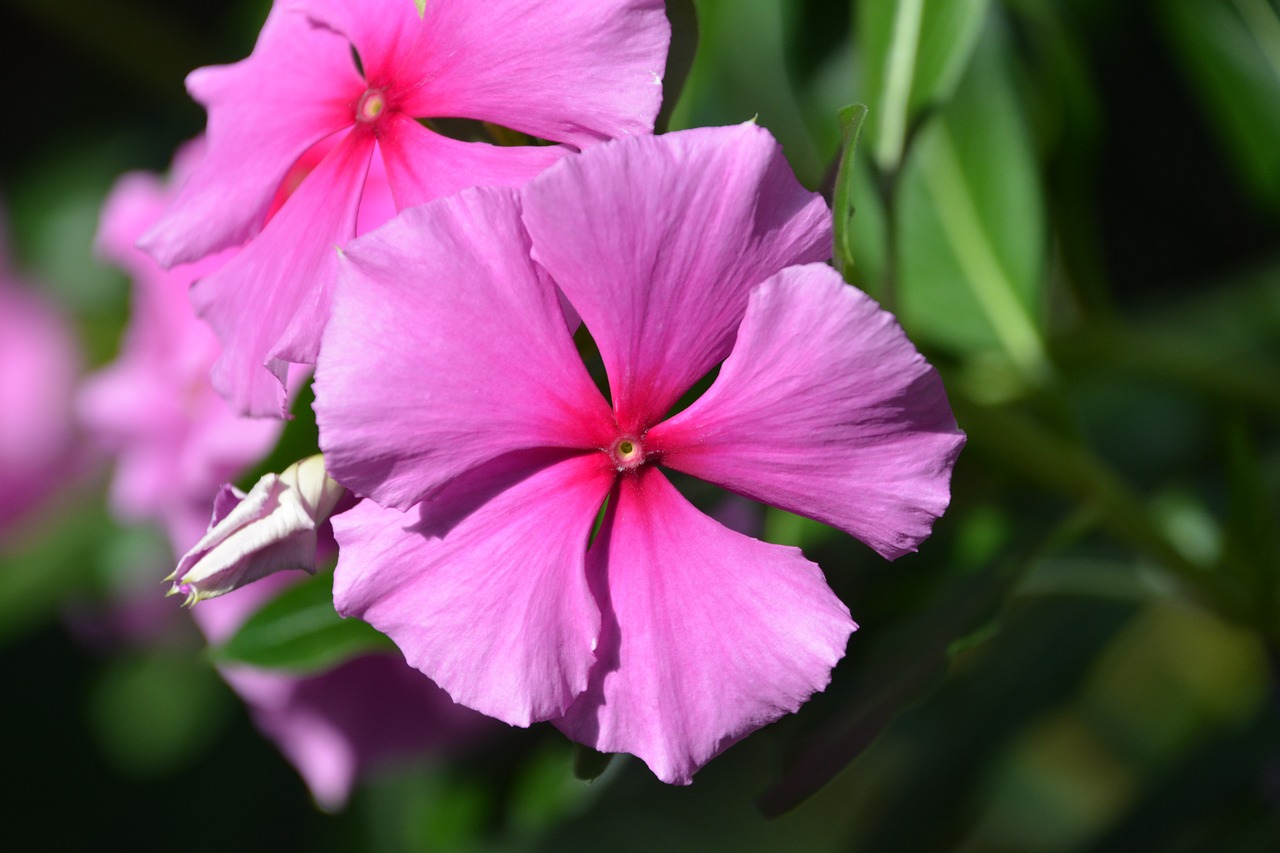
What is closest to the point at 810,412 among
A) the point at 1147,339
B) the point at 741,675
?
the point at 741,675

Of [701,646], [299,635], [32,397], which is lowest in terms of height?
[32,397]

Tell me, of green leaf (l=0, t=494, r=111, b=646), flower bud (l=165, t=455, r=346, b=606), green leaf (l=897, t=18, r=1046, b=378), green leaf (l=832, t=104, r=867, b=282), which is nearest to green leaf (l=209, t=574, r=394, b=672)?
flower bud (l=165, t=455, r=346, b=606)

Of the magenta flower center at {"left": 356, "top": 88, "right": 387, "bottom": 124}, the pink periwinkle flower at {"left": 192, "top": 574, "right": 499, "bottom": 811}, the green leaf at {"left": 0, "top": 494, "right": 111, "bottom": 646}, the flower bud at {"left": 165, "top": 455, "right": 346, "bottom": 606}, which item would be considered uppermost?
the magenta flower center at {"left": 356, "top": 88, "right": 387, "bottom": 124}

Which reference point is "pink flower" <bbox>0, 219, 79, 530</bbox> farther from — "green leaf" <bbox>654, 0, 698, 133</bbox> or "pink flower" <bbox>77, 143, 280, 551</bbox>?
"green leaf" <bbox>654, 0, 698, 133</bbox>

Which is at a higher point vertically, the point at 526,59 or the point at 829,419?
the point at 526,59

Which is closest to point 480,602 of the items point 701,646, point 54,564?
point 701,646

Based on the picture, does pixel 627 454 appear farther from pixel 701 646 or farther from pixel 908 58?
pixel 908 58

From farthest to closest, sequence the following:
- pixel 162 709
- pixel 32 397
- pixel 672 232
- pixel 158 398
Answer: pixel 32 397 → pixel 162 709 → pixel 158 398 → pixel 672 232

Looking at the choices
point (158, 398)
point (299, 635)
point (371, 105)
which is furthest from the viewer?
point (158, 398)
